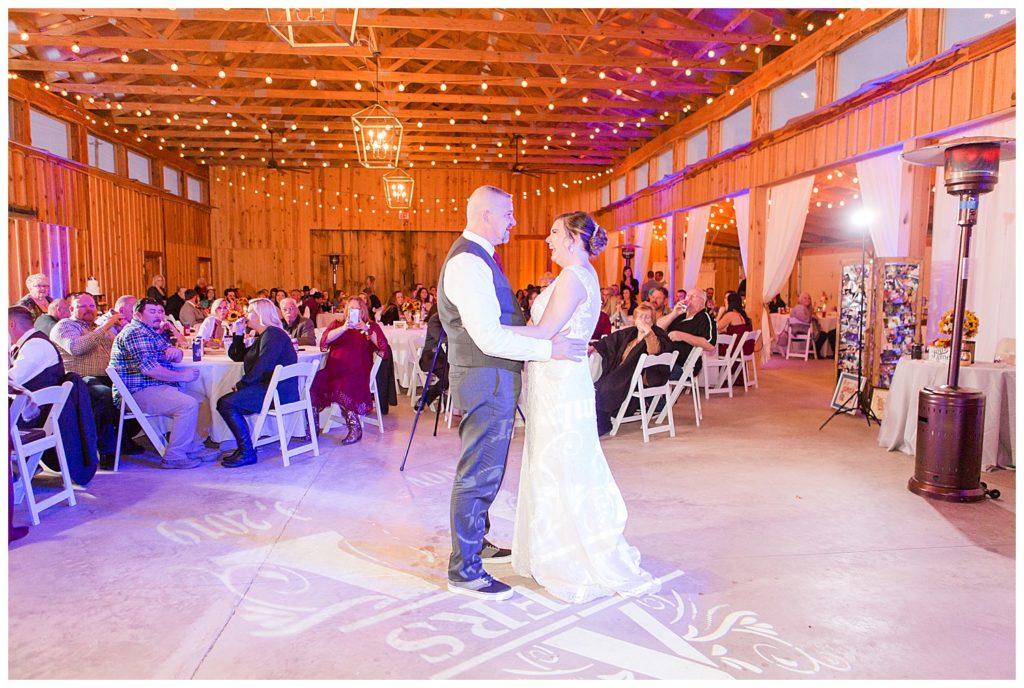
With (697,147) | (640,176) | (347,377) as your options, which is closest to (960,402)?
(347,377)

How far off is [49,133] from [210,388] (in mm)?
7998

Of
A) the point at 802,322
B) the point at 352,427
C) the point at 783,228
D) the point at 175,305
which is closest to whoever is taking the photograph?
the point at 352,427

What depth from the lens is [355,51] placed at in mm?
7543

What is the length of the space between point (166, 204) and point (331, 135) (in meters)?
4.31

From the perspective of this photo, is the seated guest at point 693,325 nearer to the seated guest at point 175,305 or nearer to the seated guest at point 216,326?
the seated guest at point 216,326

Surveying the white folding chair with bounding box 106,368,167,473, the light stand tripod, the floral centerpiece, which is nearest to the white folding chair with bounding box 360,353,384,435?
the white folding chair with bounding box 106,368,167,473

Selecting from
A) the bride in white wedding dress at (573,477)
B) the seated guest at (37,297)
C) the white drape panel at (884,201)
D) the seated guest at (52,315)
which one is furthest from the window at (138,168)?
the bride in white wedding dress at (573,477)

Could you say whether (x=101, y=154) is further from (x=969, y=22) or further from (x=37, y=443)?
(x=969, y=22)

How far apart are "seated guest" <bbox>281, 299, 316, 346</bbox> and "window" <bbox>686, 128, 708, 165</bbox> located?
7595 mm

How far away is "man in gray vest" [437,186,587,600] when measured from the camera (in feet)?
8.20

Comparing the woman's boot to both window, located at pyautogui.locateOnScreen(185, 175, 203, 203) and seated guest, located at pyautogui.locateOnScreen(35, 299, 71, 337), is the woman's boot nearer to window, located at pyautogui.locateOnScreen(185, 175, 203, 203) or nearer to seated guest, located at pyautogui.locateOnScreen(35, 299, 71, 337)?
seated guest, located at pyautogui.locateOnScreen(35, 299, 71, 337)

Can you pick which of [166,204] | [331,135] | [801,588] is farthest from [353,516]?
[166,204]

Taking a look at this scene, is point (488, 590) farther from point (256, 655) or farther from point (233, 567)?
point (233, 567)

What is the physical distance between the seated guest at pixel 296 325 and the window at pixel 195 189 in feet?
37.6
